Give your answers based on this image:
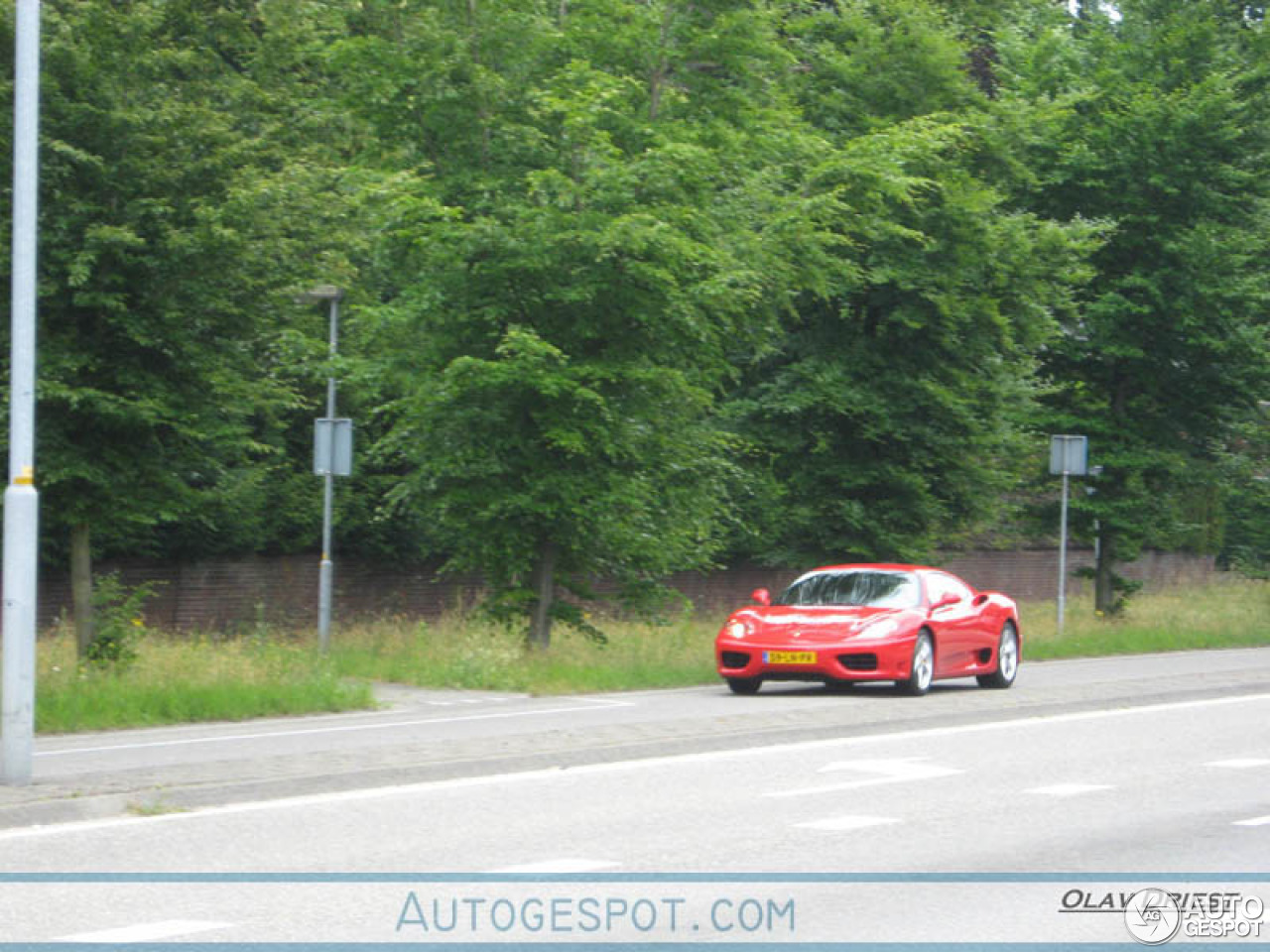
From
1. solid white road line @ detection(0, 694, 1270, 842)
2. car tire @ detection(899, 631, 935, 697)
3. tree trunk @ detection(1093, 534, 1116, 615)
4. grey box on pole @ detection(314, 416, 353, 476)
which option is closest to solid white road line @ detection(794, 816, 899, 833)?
solid white road line @ detection(0, 694, 1270, 842)

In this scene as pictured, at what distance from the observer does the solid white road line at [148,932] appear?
709cm

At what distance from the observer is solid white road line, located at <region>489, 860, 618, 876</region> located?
8.65m

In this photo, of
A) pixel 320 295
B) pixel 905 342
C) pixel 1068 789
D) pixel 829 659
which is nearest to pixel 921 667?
pixel 829 659

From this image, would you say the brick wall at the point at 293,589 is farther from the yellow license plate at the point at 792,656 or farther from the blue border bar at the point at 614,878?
the blue border bar at the point at 614,878

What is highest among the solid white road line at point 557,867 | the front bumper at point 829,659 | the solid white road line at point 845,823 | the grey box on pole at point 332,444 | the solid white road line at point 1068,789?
the grey box on pole at point 332,444

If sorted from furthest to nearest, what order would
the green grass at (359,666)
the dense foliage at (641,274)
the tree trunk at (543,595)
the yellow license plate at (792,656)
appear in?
the tree trunk at (543,595), the yellow license plate at (792,656), the dense foliage at (641,274), the green grass at (359,666)

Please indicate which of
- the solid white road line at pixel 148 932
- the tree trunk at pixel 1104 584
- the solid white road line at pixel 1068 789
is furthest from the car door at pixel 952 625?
the tree trunk at pixel 1104 584

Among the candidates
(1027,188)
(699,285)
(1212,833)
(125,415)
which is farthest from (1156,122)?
(1212,833)

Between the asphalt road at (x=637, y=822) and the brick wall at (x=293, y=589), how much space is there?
34.5ft

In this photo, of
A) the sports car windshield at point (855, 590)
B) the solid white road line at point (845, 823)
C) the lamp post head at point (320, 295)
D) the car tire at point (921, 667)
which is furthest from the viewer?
the lamp post head at point (320, 295)

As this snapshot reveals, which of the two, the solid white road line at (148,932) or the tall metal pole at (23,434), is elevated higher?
the tall metal pole at (23,434)

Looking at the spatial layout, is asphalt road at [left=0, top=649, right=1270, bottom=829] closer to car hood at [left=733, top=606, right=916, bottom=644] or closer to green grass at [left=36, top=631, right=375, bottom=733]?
green grass at [left=36, top=631, right=375, bottom=733]

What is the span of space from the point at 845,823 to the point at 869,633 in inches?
337

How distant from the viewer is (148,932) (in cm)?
723
